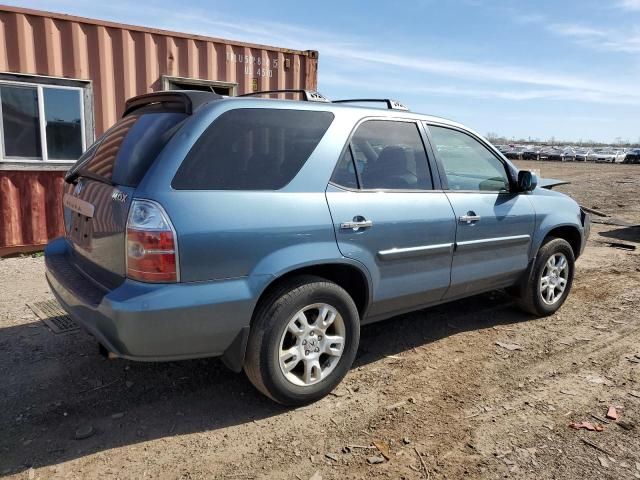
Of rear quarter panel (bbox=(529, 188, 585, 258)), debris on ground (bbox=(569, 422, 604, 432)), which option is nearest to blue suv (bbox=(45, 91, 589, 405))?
rear quarter panel (bbox=(529, 188, 585, 258))

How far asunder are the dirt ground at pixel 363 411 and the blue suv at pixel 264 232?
36 cm

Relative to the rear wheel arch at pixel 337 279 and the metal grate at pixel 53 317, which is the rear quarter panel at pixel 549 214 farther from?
the metal grate at pixel 53 317

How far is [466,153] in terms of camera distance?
4297 millimetres

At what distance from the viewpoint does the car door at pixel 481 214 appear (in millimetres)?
3904

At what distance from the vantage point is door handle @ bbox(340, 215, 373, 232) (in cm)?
313

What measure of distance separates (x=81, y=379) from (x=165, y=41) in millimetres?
5503

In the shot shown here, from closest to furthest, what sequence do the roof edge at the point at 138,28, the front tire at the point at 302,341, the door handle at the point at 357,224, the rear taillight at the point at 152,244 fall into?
the rear taillight at the point at 152,244 → the front tire at the point at 302,341 → the door handle at the point at 357,224 → the roof edge at the point at 138,28

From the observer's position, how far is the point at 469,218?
3.89m

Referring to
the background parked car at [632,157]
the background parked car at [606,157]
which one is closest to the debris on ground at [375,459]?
the background parked car at [632,157]

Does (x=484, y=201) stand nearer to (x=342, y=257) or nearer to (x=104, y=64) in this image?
(x=342, y=257)

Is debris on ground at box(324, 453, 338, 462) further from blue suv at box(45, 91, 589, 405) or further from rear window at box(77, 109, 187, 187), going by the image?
rear window at box(77, 109, 187, 187)

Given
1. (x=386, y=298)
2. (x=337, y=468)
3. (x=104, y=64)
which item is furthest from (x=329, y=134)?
(x=104, y=64)

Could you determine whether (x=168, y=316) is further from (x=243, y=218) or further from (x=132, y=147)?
(x=132, y=147)

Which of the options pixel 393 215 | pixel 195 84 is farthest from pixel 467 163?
pixel 195 84
